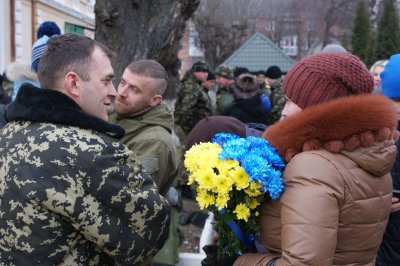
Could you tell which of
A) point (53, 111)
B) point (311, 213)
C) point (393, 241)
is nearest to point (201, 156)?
point (311, 213)

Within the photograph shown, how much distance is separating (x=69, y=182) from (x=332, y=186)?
1041 mm

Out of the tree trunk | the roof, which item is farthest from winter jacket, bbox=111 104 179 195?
the roof

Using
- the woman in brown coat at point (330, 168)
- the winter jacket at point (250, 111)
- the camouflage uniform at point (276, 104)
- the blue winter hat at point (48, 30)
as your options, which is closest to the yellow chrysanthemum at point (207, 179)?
the woman in brown coat at point (330, 168)

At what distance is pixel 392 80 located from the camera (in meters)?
3.21

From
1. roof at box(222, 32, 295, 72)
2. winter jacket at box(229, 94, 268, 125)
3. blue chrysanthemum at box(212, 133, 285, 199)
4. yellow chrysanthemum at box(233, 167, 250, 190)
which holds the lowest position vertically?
roof at box(222, 32, 295, 72)

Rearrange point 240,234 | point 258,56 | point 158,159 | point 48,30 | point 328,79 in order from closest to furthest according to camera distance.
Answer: point 328,79 → point 240,234 → point 158,159 → point 48,30 → point 258,56

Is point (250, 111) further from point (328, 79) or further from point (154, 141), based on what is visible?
point (328, 79)

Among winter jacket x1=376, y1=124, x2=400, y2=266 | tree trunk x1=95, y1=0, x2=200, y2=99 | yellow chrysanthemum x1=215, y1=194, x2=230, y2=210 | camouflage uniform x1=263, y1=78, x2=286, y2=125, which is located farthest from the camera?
camouflage uniform x1=263, y1=78, x2=286, y2=125

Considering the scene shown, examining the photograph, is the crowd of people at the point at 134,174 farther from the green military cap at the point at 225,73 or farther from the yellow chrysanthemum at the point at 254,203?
the green military cap at the point at 225,73

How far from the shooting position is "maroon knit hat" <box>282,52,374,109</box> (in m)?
2.05

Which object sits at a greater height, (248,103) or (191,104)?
(248,103)

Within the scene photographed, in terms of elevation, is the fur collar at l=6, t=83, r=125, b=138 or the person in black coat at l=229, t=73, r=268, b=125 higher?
the fur collar at l=6, t=83, r=125, b=138

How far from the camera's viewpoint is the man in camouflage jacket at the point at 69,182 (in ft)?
6.24

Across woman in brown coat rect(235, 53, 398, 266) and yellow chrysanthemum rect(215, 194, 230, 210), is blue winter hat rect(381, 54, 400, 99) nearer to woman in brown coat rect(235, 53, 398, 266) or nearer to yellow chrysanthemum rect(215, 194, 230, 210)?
woman in brown coat rect(235, 53, 398, 266)
